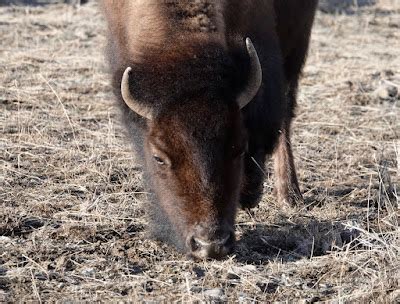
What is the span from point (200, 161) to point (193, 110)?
0.91 feet

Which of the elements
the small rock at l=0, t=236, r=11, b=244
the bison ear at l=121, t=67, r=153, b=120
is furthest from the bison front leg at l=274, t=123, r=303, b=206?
the small rock at l=0, t=236, r=11, b=244

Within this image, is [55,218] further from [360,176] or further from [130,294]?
[360,176]

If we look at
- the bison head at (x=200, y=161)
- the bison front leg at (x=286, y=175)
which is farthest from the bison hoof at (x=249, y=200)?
the bison front leg at (x=286, y=175)

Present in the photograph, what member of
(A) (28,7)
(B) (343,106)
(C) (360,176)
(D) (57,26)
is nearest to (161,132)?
(C) (360,176)

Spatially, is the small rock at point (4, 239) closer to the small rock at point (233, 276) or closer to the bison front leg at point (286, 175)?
the small rock at point (233, 276)

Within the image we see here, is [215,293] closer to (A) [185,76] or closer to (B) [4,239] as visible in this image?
(A) [185,76]

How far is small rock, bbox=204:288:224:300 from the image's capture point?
15.0 ft

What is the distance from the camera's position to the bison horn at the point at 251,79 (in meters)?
4.88

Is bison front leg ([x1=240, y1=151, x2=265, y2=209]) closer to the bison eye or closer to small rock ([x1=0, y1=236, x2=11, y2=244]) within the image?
the bison eye

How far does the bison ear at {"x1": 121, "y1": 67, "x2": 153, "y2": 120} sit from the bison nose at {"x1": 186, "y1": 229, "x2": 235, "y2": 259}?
72 centimetres

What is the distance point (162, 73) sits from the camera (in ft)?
15.5

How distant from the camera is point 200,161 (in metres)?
4.58

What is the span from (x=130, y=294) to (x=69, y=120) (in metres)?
3.30

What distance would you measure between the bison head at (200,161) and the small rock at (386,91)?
15.3 ft
